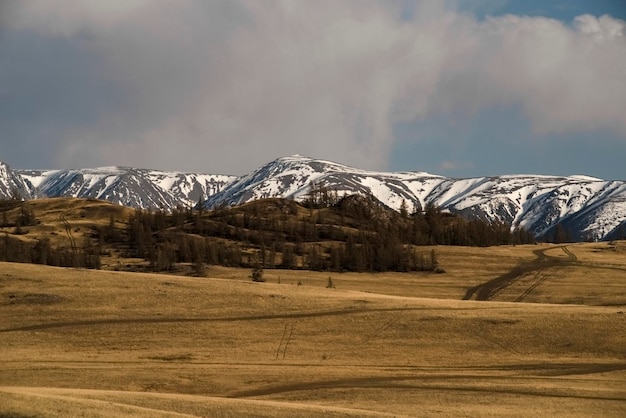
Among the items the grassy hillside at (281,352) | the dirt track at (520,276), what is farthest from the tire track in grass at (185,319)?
the dirt track at (520,276)

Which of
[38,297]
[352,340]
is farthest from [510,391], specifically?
[38,297]

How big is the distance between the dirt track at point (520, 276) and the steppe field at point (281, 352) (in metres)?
50.7

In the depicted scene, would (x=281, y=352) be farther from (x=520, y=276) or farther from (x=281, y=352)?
(x=520, y=276)

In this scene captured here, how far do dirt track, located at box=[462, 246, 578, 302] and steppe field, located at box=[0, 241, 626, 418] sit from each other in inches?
1996

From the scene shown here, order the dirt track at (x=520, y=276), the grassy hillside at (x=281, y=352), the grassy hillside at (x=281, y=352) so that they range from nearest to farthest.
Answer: the grassy hillside at (x=281, y=352), the grassy hillside at (x=281, y=352), the dirt track at (x=520, y=276)

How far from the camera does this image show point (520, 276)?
152m

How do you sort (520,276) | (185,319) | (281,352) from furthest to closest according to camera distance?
1. (520,276)
2. (185,319)
3. (281,352)

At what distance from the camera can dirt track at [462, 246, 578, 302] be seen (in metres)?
134

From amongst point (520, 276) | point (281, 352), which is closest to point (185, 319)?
point (281, 352)

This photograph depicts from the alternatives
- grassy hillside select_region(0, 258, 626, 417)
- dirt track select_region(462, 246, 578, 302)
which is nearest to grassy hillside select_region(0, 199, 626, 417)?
grassy hillside select_region(0, 258, 626, 417)

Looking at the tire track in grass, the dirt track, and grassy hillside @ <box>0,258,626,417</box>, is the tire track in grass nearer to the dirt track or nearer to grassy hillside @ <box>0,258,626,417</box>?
grassy hillside @ <box>0,258,626,417</box>

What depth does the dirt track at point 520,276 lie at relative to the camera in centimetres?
13412

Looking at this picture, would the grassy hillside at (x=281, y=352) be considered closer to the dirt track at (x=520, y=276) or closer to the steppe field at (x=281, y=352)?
the steppe field at (x=281, y=352)

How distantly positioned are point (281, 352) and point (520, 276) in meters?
99.5
